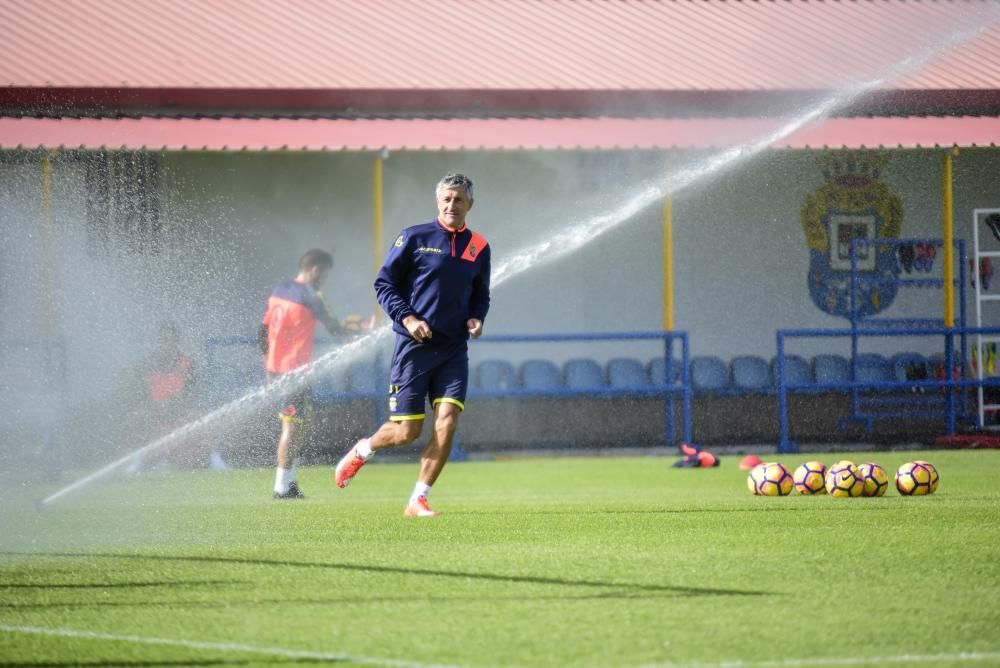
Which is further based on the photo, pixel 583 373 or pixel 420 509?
pixel 583 373

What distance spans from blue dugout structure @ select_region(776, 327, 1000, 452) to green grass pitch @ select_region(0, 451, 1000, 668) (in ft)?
22.5

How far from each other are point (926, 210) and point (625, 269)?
4532mm

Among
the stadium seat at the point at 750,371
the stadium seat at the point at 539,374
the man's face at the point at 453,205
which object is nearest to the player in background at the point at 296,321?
the man's face at the point at 453,205

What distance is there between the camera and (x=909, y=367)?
21.7 metres

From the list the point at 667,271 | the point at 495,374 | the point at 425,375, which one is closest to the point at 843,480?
the point at 425,375

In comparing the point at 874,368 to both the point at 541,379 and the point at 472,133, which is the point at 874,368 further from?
the point at 472,133

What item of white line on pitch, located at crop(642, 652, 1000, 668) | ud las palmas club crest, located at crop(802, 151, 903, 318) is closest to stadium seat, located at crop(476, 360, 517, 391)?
ud las palmas club crest, located at crop(802, 151, 903, 318)

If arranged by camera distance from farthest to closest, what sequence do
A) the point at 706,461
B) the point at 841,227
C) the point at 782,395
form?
the point at 841,227 → the point at 782,395 → the point at 706,461

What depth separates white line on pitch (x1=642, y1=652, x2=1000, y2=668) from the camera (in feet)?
17.4

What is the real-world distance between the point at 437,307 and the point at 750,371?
12271mm

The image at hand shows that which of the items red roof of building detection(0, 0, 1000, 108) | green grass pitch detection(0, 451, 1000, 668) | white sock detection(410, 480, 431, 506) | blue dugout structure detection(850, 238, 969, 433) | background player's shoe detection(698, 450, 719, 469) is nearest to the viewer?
green grass pitch detection(0, 451, 1000, 668)

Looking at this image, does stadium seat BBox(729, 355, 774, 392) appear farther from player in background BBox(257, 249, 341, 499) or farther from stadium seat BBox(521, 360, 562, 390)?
player in background BBox(257, 249, 341, 499)

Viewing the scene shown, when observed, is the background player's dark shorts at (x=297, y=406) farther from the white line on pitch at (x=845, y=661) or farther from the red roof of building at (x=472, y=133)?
the white line on pitch at (x=845, y=661)

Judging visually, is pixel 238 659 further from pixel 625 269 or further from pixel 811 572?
pixel 625 269
